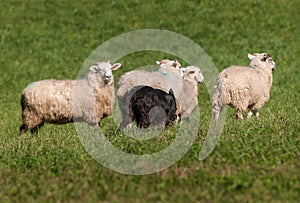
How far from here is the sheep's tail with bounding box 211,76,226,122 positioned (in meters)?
14.2

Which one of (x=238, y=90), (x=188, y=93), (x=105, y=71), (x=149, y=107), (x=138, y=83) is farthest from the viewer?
(x=188, y=93)

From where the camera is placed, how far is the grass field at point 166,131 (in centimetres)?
762

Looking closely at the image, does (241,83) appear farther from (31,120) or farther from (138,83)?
(31,120)

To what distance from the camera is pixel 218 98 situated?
47.0ft

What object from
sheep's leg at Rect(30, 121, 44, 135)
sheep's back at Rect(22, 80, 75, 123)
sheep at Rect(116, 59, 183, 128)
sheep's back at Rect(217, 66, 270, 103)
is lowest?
sheep's leg at Rect(30, 121, 44, 135)

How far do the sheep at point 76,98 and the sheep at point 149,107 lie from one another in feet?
4.25

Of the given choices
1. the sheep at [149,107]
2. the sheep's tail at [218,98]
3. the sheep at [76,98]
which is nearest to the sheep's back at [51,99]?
the sheep at [76,98]

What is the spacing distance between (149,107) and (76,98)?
2115 mm

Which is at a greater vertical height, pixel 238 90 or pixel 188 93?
pixel 238 90

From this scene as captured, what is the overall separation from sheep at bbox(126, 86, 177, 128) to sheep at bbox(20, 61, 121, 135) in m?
1.30

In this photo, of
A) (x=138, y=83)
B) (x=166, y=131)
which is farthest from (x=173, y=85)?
(x=166, y=131)

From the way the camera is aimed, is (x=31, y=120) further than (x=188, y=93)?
No

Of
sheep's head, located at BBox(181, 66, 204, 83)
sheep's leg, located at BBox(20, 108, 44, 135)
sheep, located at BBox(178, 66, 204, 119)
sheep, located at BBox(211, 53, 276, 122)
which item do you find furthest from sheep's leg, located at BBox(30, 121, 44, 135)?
sheep, located at BBox(211, 53, 276, 122)

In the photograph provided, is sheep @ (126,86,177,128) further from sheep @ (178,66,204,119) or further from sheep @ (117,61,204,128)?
sheep @ (178,66,204,119)
